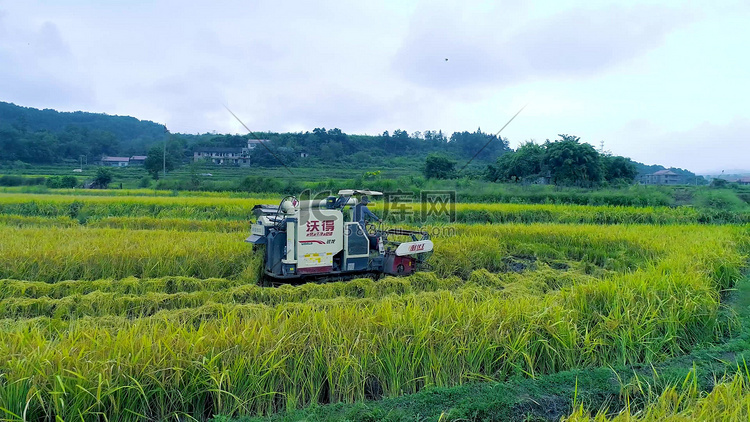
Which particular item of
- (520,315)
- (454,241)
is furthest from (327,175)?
(520,315)

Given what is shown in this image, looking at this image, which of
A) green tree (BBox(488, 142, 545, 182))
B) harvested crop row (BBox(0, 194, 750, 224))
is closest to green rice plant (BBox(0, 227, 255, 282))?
harvested crop row (BBox(0, 194, 750, 224))

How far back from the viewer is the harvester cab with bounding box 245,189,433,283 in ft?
21.7

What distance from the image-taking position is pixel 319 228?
265 inches

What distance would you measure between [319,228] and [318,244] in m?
0.28

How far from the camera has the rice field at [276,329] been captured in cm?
304

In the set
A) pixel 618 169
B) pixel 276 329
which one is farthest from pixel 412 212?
pixel 618 169

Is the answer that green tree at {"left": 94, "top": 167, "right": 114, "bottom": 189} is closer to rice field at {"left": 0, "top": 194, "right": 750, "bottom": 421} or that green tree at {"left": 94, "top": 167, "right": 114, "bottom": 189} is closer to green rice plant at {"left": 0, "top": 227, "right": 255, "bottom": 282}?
green rice plant at {"left": 0, "top": 227, "right": 255, "bottom": 282}

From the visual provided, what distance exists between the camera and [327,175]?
29.6 m

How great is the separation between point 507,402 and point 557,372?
0.98m

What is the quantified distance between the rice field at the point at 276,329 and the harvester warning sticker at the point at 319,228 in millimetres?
873

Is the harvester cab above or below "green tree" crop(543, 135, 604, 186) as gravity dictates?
below

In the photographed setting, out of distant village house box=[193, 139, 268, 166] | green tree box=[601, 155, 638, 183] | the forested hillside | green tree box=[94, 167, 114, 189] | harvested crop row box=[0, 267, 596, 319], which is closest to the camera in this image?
harvested crop row box=[0, 267, 596, 319]

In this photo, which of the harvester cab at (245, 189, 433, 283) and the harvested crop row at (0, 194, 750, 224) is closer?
the harvester cab at (245, 189, 433, 283)

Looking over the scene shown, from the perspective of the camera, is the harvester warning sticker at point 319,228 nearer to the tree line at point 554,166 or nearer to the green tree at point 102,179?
the tree line at point 554,166
